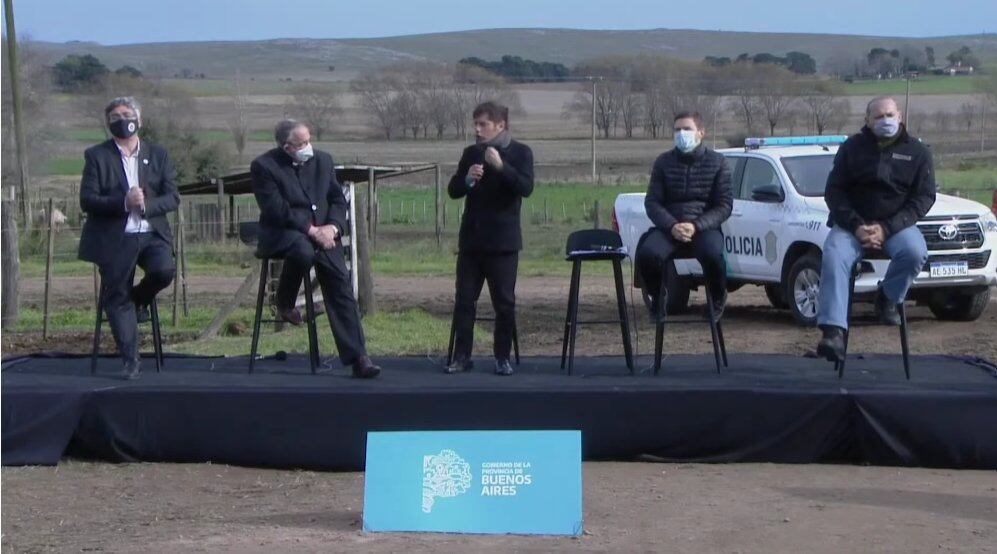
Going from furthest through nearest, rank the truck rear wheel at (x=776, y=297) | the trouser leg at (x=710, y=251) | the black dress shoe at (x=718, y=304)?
the truck rear wheel at (x=776, y=297) < the black dress shoe at (x=718, y=304) < the trouser leg at (x=710, y=251)

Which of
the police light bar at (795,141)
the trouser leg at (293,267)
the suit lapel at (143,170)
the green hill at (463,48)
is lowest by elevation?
the trouser leg at (293,267)

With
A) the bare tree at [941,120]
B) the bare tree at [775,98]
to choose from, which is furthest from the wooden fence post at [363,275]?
the bare tree at [941,120]

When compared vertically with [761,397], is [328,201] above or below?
above

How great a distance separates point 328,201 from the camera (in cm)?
864

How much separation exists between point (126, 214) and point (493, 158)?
2190mm

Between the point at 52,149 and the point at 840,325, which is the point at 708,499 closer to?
the point at 840,325

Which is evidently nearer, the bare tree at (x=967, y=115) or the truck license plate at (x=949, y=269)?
the truck license plate at (x=949, y=269)

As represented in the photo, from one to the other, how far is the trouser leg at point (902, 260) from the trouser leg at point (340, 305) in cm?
316

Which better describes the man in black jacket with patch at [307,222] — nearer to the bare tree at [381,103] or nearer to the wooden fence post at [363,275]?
the wooden fence post at [363,275]

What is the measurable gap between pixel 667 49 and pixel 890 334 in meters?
115

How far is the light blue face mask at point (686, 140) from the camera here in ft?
27.9

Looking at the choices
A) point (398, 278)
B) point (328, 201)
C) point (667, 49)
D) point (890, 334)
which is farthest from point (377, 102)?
point (667, 49)

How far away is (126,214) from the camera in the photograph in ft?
27.1

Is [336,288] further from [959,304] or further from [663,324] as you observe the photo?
[959,304]
